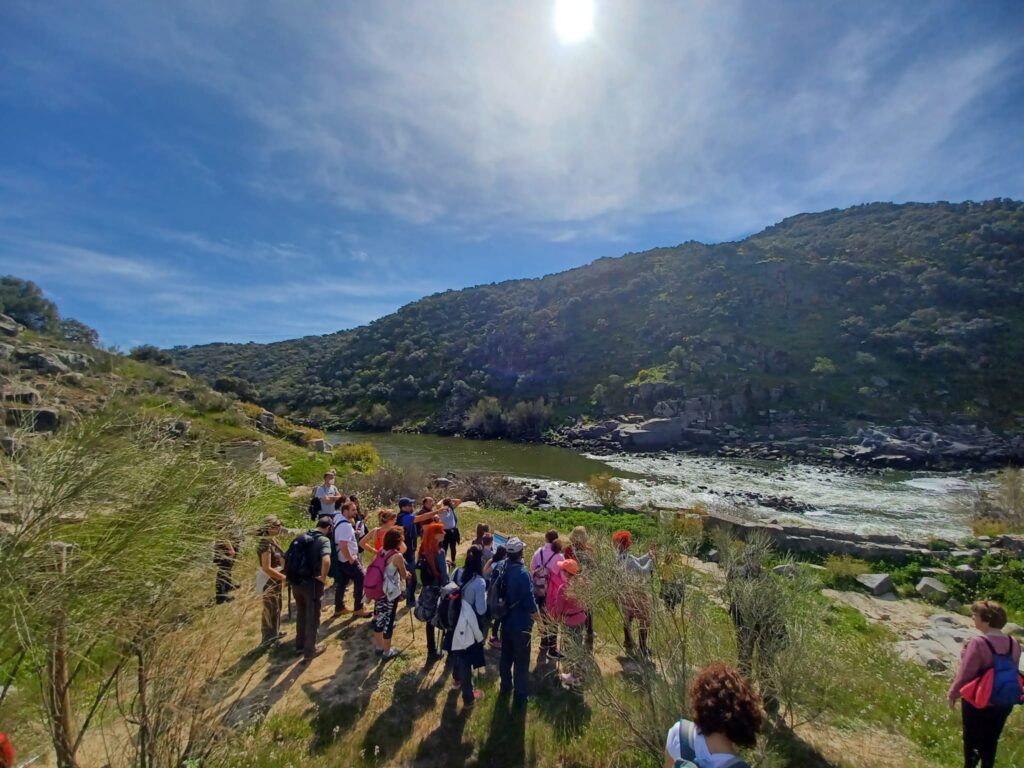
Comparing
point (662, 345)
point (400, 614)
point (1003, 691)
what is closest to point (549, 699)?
point (400, 614)

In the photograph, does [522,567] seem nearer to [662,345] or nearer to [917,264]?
[662,345]

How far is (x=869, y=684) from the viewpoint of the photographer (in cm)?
607

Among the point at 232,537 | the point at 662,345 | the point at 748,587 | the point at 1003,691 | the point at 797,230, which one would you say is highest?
the point at 797,230

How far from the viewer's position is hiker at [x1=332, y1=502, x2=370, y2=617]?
7.25m

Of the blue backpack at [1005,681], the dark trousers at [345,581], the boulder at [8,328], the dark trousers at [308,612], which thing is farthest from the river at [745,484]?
A: the boulder at [8,328]

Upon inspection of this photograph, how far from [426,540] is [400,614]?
2570 mm

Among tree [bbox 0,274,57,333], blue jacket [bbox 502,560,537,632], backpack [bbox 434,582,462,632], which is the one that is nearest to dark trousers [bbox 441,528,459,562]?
backpack [bbox 434,582,462,632]

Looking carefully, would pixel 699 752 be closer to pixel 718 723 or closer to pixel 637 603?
pixel 718 723

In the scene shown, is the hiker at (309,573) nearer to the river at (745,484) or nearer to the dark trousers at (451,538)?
the dark trousers at (451,538)

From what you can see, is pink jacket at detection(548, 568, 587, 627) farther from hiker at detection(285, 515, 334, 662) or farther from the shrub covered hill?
the shrub covered hill

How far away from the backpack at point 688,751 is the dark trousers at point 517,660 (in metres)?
3.18

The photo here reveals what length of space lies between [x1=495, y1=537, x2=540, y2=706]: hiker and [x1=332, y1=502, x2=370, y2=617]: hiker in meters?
3.24

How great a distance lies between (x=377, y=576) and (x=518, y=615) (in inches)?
87.9

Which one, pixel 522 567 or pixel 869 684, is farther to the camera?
pixel 869 684
